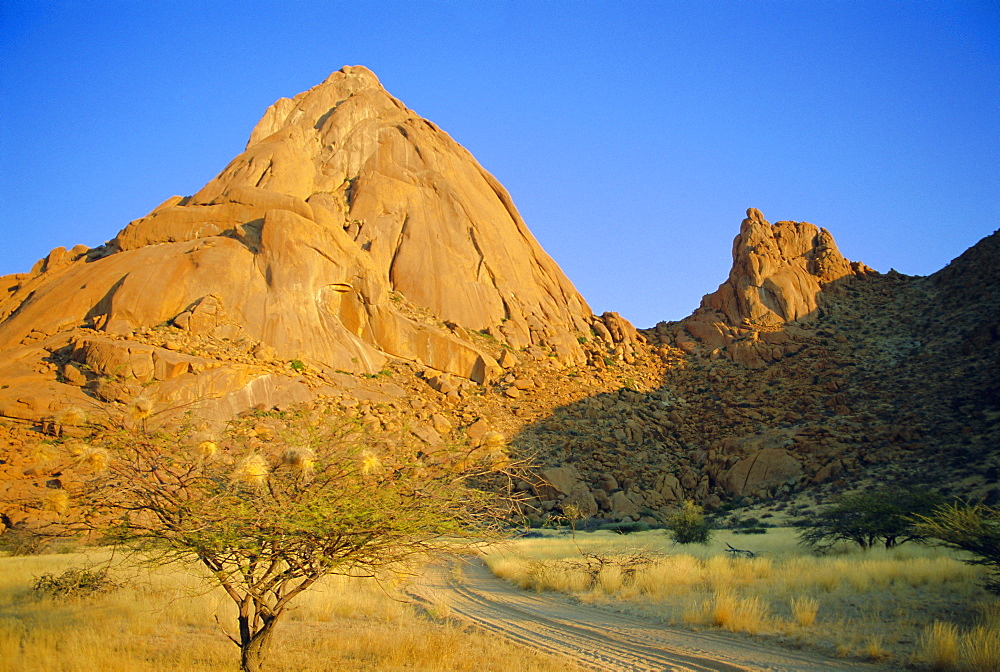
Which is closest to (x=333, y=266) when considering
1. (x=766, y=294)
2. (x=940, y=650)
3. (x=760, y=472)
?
(x=760, y=472)

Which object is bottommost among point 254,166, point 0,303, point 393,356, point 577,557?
point 577,557

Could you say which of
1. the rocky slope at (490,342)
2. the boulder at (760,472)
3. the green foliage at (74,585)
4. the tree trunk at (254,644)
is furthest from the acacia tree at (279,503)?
the boulder at (760,472)

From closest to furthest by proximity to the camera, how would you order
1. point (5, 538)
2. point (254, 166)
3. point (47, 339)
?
point (5, 538) < point (47, 339) < point (254, 166)

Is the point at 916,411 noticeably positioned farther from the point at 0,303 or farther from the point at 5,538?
the point at 0,303

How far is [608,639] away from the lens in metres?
11.7

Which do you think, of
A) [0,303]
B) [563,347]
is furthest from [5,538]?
[563,347]

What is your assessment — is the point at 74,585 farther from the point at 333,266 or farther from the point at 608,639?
the point at 333,266

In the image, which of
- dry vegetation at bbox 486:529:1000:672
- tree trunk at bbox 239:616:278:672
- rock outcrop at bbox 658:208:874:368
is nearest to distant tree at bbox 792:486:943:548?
dry vegetation at bbox 486:529:1000:672

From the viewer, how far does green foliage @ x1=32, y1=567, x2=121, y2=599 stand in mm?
14867

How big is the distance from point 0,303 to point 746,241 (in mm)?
58041

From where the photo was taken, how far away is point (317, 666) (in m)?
9.54

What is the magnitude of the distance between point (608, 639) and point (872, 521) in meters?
14.6

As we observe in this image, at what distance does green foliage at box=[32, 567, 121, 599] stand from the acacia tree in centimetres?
743

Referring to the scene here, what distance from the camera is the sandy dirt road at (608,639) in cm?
982
